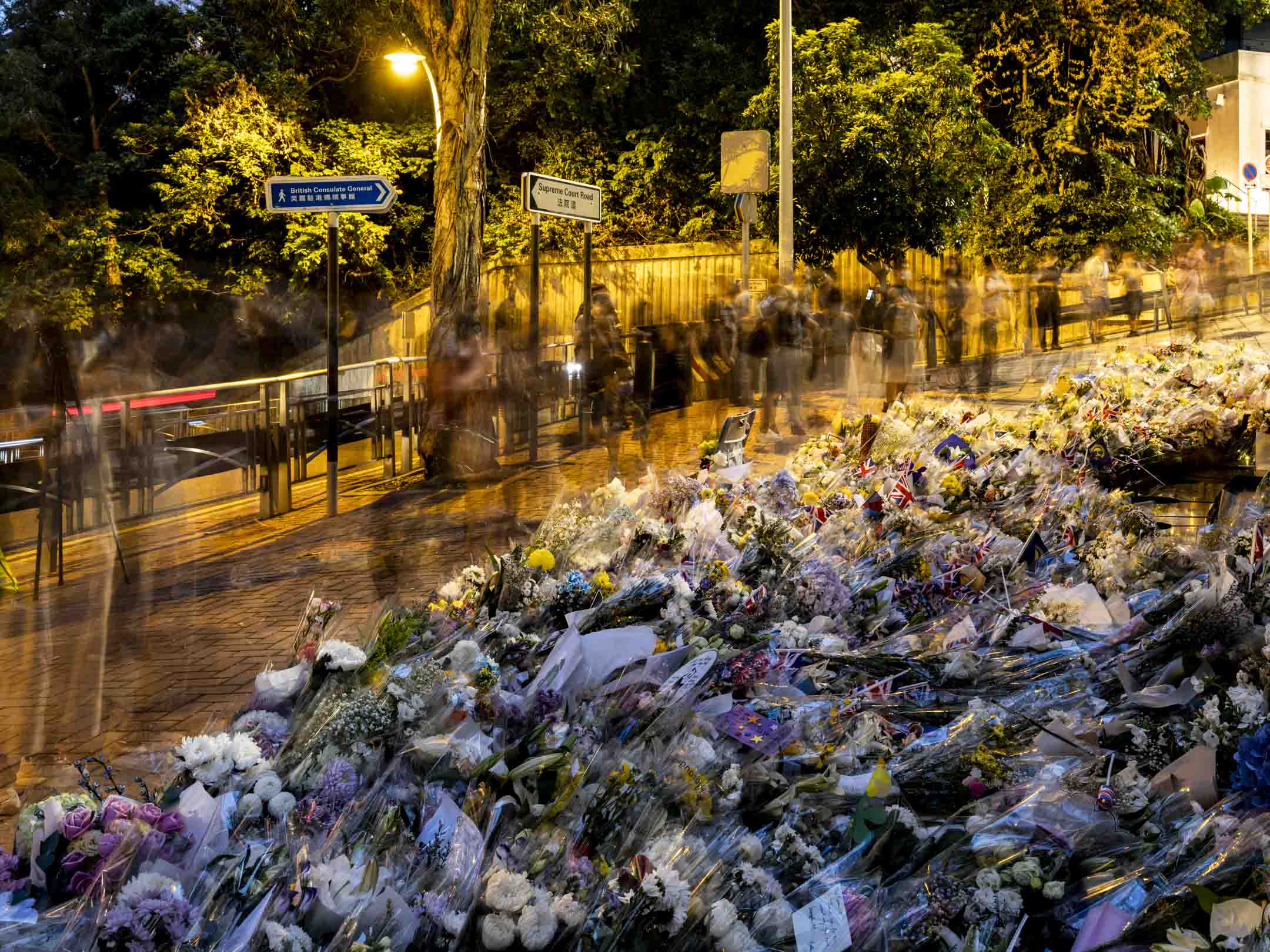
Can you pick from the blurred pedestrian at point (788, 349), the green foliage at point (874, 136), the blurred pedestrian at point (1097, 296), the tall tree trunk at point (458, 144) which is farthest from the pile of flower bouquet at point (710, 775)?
the green foliage at point (874, 136)

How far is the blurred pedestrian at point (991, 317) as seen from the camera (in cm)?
1662

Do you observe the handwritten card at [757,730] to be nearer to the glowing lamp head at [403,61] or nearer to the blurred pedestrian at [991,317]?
the glowing lamp head at [403,61]

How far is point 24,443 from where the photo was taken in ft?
29.8

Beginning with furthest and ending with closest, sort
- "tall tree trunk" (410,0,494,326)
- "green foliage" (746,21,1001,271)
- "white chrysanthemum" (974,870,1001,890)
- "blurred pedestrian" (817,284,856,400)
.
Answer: "green foliage" (746,21,1001,271)
"blurred pedestrian" (817,284,856,400)
"tall tree trunk" (410,0,494,326)
"white chrysanthemum" (974,870,1001,890)

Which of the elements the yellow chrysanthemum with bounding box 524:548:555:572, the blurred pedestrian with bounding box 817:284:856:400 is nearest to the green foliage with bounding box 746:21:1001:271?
the blurred pedestrian with bounding box 817:284:856:400

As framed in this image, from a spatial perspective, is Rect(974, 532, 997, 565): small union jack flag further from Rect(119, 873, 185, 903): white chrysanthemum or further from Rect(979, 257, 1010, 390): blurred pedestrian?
Rect(979, 257, 1010, 390): blurred pedestrian

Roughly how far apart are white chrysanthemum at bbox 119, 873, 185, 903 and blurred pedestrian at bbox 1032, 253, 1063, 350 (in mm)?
17795

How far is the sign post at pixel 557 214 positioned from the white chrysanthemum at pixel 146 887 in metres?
9.16

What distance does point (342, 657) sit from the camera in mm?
2893

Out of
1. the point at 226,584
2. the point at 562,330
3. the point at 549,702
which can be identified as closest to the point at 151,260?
the point at 562,330

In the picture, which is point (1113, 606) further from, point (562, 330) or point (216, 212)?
point (216, 212)

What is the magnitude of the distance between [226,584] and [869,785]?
20.3 ft

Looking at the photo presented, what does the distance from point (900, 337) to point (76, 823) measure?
14322mm

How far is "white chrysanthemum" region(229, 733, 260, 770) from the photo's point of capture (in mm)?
2568
